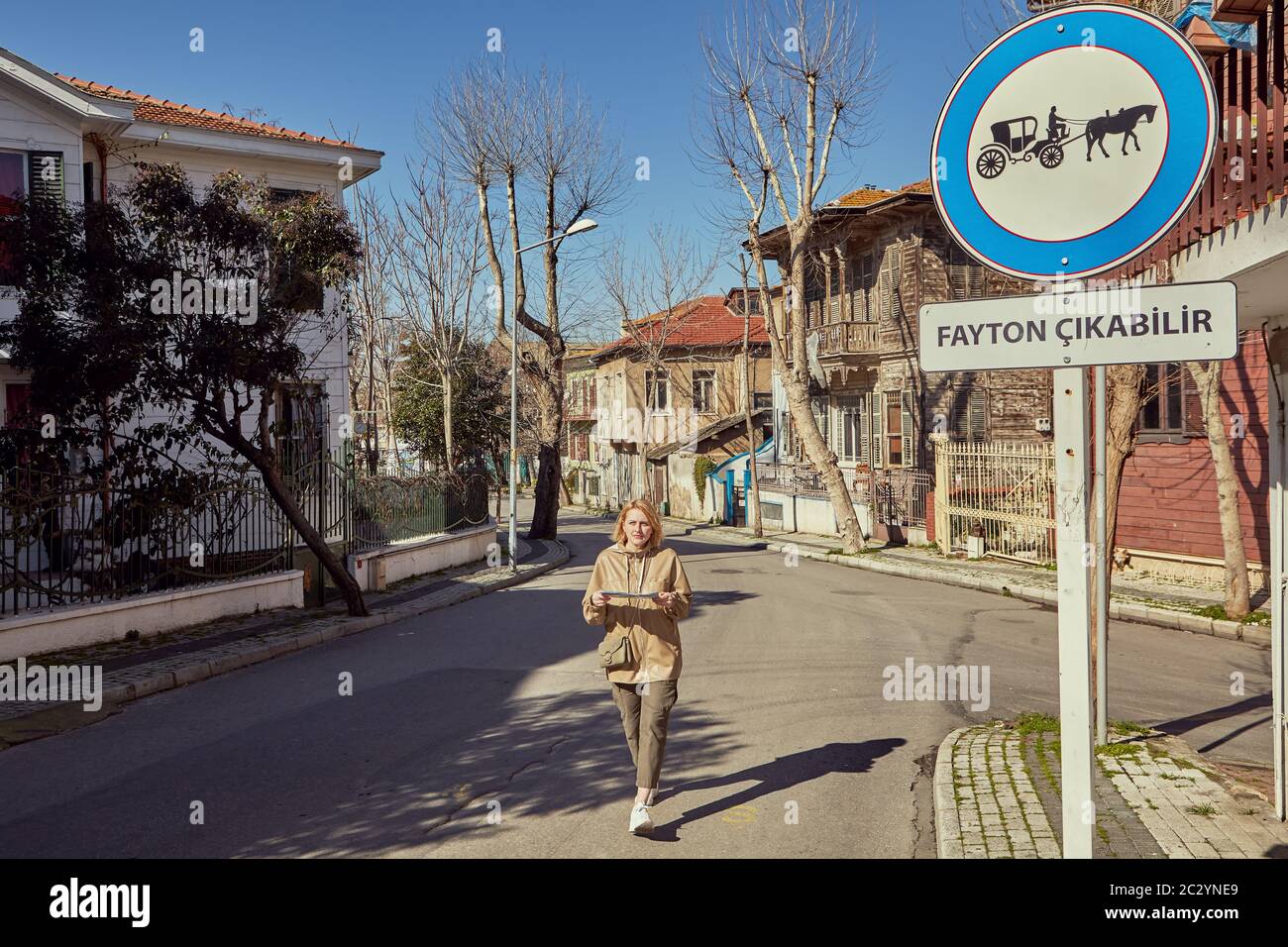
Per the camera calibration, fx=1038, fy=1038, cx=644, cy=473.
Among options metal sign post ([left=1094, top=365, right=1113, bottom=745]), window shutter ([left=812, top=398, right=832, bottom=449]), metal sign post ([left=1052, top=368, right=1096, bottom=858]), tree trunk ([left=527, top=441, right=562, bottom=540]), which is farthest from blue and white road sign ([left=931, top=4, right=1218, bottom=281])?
window shutter ([left=812, top=398, right=832, bottom=449])

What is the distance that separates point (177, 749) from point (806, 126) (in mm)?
22799

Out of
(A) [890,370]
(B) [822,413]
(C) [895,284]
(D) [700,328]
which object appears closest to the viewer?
(C) [895,284]

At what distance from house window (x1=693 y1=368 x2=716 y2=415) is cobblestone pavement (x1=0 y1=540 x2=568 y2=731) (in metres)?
35.4

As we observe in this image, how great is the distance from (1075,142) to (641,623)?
3510 millimetres

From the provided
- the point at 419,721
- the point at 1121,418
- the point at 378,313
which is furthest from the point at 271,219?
the point at 378,313

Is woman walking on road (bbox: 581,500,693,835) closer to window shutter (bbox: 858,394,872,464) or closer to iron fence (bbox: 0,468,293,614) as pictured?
iron fence (bbox: 0,468,293,614)

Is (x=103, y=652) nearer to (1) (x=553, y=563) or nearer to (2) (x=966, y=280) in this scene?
(1) (x=553, y=563)

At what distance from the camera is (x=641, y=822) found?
17.9 ft

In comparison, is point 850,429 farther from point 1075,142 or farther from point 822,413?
point 1075,142

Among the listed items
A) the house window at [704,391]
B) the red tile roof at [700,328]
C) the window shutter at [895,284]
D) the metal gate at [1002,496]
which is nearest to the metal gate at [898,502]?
the metal gate at [1002,496]

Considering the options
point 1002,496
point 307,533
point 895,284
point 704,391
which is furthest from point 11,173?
point 704,391

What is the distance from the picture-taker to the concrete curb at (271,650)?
973 centimetres

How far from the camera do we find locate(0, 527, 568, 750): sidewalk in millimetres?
8795

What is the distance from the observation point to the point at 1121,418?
26.8ft
